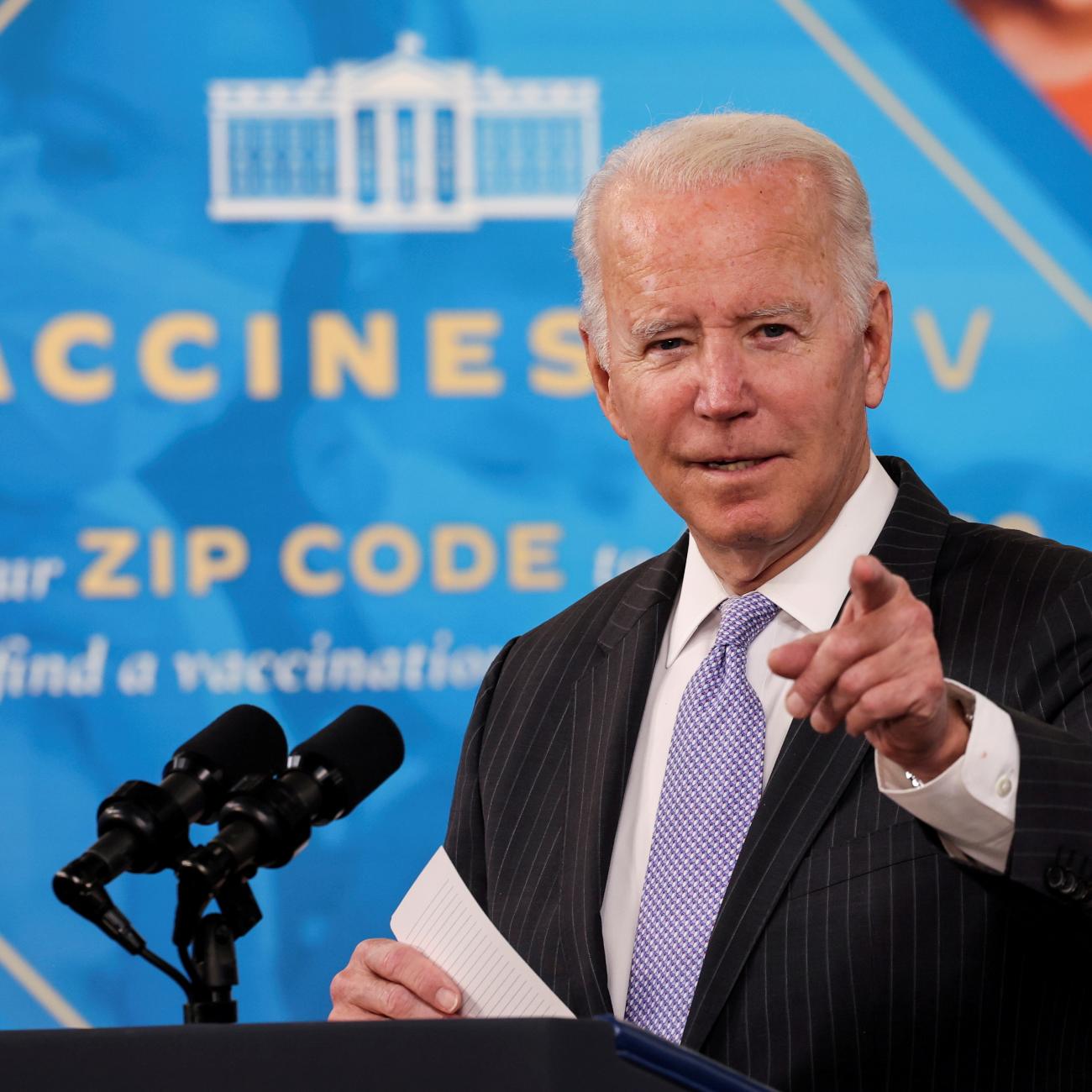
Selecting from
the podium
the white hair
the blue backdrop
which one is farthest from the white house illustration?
the podium

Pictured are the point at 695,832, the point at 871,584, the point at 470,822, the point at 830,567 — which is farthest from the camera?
the point at 470,822

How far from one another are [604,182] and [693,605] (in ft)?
1.93

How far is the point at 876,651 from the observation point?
1.36 meters

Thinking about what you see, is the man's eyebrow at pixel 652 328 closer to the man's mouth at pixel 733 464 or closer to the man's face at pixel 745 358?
the man's face at pixel 745 358

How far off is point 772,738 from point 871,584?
0.66 meters

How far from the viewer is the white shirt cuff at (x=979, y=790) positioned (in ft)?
4.83

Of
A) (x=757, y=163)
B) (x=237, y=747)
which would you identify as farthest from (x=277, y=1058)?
(x=757, y=163)

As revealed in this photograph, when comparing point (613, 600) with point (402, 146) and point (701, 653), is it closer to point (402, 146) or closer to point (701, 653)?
point (701, 653)

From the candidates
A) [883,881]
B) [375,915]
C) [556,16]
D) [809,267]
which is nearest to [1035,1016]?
[883,881]

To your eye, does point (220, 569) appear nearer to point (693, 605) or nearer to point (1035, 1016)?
point (693, 605)

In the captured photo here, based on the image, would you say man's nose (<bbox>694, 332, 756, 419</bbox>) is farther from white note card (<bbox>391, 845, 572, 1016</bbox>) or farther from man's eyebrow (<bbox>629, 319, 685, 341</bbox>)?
white note card (<bbox>391, 845, 572, 1016</bbox>)

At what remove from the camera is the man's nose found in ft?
6.43

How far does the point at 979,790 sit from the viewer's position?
1.48 metres

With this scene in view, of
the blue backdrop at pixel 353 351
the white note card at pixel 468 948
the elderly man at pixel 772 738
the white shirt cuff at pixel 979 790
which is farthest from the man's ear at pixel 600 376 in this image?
the blue backdrop at pixel 353 351
